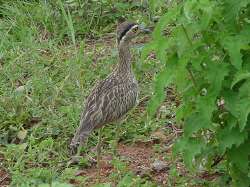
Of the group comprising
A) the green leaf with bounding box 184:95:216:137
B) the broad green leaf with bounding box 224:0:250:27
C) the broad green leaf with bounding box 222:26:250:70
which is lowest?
the green leaf with bounding box 184:95:216:137

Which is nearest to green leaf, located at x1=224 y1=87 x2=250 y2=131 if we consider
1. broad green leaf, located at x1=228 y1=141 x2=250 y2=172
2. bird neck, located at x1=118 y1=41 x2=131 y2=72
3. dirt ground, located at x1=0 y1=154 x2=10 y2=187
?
broad green leaf, located at x1=228 y1=141 x2=250 y2=172

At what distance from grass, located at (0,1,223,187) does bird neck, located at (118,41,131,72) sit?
48cm

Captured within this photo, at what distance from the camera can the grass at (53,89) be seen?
7406 mm

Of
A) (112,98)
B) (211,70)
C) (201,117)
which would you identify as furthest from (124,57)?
(211,70)

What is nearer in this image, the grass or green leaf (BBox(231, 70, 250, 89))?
green leaf (BBox(231, 70, 250, 89))

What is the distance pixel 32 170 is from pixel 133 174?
902mm

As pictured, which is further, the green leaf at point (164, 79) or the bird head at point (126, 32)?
the bird head at point (126, 32)

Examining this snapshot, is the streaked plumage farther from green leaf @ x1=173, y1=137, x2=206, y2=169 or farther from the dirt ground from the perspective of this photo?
green leaf @ x1=173, y1=137, x2=206, y2=169

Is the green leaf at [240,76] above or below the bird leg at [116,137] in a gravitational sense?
above

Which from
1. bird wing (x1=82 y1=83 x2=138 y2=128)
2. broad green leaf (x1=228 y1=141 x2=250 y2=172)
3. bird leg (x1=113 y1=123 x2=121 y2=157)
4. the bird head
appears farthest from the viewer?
the bird head

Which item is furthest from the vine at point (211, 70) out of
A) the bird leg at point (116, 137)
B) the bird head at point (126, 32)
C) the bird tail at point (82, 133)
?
the bird head at point (126, 32)

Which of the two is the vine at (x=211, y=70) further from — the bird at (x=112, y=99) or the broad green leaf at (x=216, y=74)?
the bird at (x=112, y=99)

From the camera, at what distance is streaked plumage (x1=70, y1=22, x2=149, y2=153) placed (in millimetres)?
7312

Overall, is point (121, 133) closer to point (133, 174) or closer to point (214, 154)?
point (133, 174)
